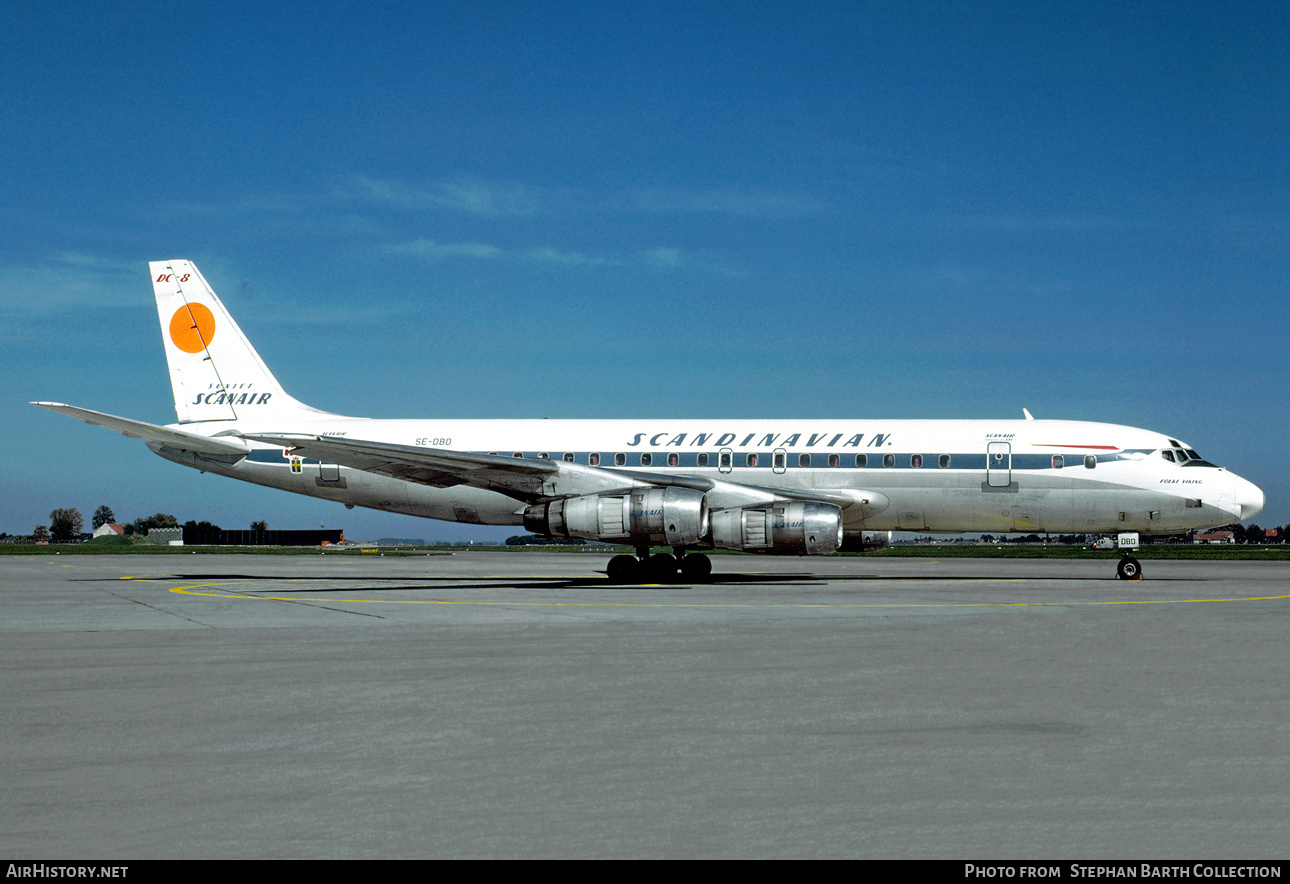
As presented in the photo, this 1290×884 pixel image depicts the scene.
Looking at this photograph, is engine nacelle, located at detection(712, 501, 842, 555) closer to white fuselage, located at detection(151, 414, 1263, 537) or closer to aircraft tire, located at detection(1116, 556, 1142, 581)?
white fuselage, located at detection(151, 414, 1263, 537)

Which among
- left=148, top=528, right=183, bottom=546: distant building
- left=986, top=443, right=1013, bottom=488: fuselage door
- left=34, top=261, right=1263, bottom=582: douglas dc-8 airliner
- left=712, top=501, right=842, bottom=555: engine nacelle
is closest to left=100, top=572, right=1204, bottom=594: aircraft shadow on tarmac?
left=34, top=261, right=1263, bottom=582: douglas dc-8 airliner

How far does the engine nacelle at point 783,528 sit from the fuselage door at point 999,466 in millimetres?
5085

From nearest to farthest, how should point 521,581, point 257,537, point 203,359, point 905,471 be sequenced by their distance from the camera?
point 905,471 < point 521,581 < point 203,359 < point 257,537

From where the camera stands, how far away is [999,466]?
27.1 meters

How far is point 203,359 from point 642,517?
1606 cm

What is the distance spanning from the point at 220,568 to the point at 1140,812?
35.3 meters

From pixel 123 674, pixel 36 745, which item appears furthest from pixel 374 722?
pixel 123 674

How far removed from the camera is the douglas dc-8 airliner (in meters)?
24.9

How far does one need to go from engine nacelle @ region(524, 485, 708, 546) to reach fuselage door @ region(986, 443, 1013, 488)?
7.85 m

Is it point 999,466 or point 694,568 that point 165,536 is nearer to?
point 694,568

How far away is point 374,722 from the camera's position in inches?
311

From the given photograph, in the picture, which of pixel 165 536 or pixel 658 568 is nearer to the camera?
pixel 658 568

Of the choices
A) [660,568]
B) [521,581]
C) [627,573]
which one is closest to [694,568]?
[660,568]

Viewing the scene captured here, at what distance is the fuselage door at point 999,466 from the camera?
88.7ft
